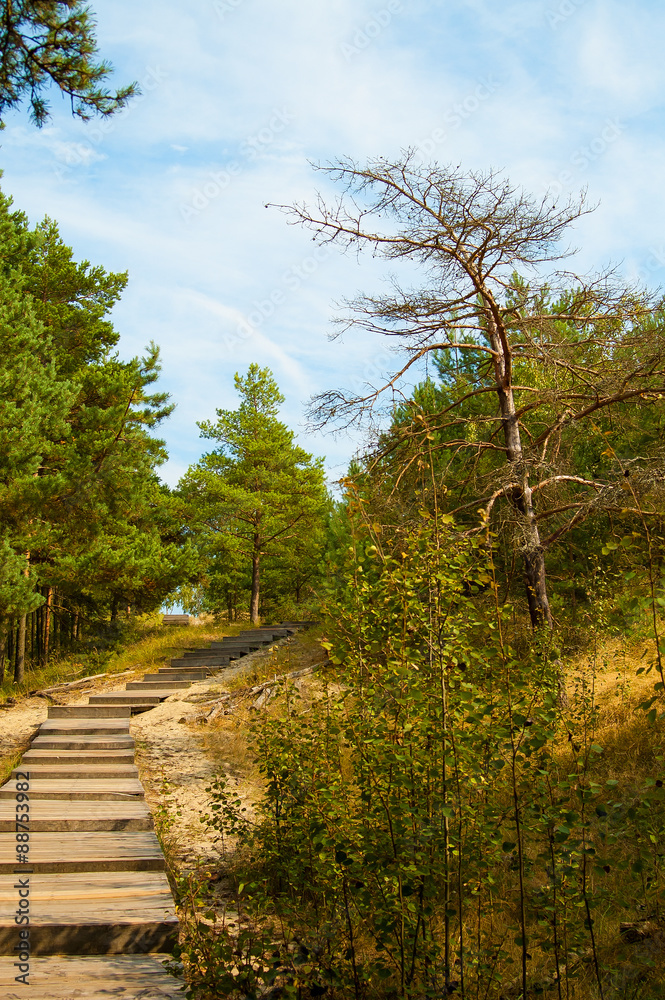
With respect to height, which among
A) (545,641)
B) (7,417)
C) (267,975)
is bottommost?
(267,975)

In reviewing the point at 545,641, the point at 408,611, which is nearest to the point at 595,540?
the point at 545,641

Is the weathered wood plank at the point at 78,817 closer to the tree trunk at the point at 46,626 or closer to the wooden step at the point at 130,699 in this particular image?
the wooden step at the point at 130,699

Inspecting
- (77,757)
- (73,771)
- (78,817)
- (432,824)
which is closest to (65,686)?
(77,757)

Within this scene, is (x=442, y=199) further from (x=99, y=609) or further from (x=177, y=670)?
(x=99, y=609)

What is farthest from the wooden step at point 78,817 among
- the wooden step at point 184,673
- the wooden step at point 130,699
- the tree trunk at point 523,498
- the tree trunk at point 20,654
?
the tree trunk at point 20,654

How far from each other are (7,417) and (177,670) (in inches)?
200

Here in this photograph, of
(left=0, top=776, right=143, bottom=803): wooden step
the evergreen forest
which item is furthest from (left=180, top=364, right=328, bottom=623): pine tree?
(left=0, top=776, right=143, bottom=803): wooden step

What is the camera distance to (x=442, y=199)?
7.38 m

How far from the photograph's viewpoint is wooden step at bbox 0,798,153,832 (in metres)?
4.88

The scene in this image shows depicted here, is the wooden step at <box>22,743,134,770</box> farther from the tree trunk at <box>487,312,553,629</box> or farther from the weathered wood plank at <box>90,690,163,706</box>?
the tree trunk at <box>487,312,553,629</box>

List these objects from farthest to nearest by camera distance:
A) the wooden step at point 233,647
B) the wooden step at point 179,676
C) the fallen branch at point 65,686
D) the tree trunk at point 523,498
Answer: the wooden step at point 233,647 < the wooden step at point 179,676 < the fallen branch at point 65,686 < the tree trunk at point 523,498

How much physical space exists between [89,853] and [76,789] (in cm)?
150

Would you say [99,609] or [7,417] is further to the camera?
[99,609]

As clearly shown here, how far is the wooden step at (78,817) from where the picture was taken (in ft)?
16.0
